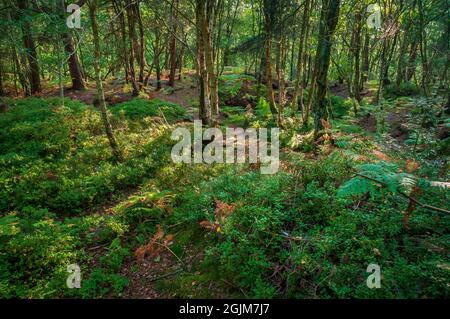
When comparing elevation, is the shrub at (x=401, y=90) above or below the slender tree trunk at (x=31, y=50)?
below

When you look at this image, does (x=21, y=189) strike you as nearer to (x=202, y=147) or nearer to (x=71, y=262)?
(x=71, y=262)

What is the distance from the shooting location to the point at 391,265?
3717 mm

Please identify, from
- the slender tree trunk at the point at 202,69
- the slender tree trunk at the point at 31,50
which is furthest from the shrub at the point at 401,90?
the slender tree trunk at the point at 31,50

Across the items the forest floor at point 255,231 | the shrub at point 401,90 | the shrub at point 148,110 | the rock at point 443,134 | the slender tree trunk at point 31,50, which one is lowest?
the forest floor at point 255,231

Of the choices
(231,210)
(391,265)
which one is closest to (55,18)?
(231,210)

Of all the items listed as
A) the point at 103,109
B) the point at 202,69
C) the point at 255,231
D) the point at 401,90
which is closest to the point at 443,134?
the point at 202,69

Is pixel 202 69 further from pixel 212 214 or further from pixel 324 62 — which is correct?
pixel 212 214

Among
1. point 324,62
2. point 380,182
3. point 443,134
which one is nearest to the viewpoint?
point 380,182

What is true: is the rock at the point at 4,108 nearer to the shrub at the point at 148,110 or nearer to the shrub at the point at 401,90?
the shrub at the point at 148,110

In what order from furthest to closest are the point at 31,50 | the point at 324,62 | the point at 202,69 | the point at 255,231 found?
the point at 31,50 → the point at 202,69 → the point at 324,62 → the point at 255,231

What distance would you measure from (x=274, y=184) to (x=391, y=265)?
242cm

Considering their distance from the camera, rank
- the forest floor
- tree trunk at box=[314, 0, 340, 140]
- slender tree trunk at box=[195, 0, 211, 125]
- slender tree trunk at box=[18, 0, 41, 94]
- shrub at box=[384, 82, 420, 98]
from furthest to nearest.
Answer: shrub at box=[384, 82, 420, 98] < slender tree trunk at box=[18, 0, 41, 94] < slender tree trunk at box=[195, 0, 211, 125] < tree trunk at box=[314, 0, 340, 140] < the forest floor

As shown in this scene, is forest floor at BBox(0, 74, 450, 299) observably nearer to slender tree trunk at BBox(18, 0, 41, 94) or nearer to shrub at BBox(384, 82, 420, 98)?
slender tree trunk at BBox(18, 0, 41, 94)

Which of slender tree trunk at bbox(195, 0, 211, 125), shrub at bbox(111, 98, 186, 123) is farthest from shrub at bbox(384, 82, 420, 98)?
slender tree trunk at bbox(195, 0, 211, 125)
